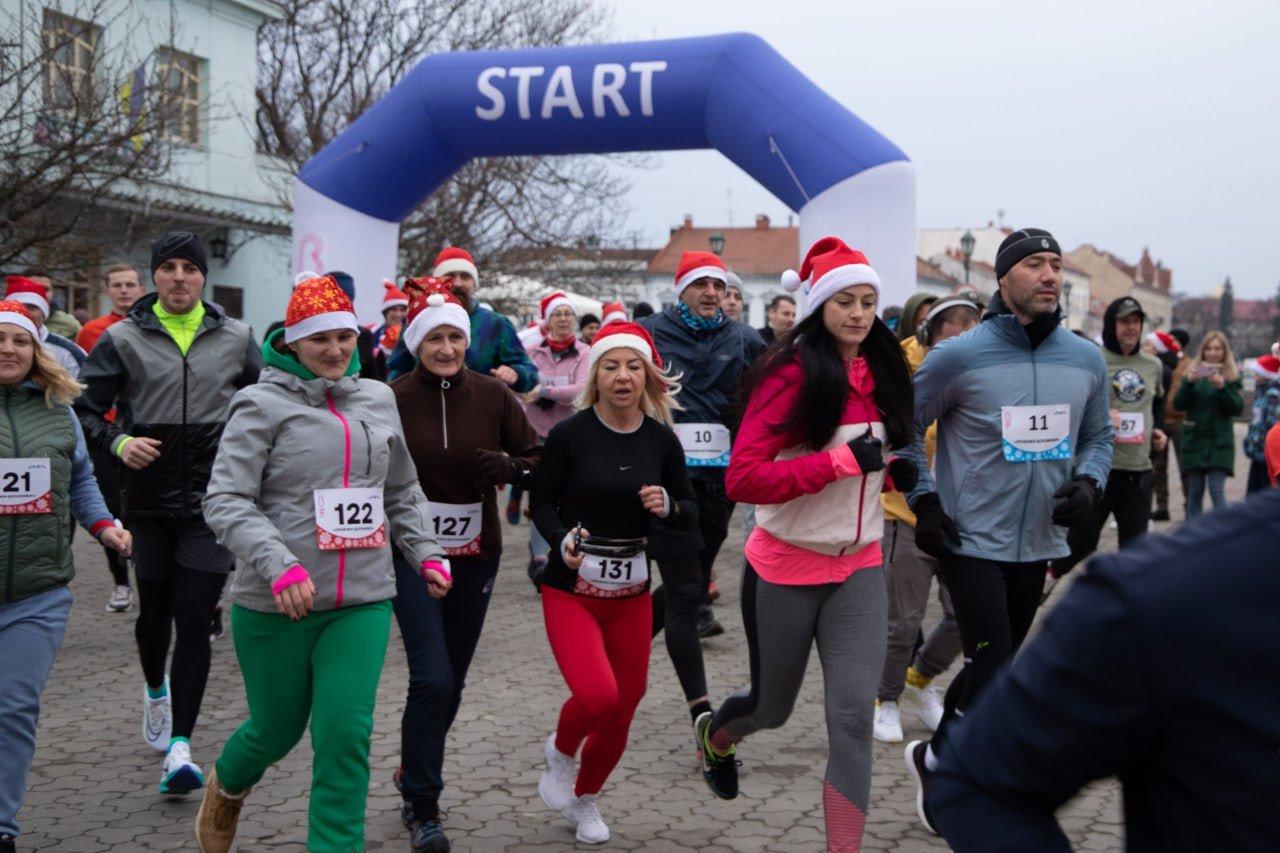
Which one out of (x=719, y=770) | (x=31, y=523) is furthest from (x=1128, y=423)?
(x=31, y=523)

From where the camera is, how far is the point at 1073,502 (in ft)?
14.9

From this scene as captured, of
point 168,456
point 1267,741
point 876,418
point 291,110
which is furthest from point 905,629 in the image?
point 291,110

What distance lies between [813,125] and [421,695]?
8.39 meters

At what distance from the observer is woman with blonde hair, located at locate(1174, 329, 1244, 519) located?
11680 mm

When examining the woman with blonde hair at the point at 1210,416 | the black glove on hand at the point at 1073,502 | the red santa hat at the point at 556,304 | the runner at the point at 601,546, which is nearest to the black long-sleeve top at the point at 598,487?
the runner at the point at 601,546

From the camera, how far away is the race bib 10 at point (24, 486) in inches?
170

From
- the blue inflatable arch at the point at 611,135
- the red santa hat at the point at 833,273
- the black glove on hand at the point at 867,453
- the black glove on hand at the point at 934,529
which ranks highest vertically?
the blue inflatable arch at the point at 611,135

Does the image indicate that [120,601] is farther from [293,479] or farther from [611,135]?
[611,135]

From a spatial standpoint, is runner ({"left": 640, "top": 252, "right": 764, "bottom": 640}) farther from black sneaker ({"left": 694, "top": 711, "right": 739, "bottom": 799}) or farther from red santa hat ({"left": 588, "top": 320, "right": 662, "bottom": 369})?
black sneaker ({"left": 694, "top": 711, "right": 739, "bottom": 799})

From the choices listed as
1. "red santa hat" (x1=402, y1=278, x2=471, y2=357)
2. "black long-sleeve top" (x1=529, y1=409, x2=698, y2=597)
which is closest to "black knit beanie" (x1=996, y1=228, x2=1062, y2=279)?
"black long-sleeve top" (x1=529, y1=409, x2=698, y2=597)

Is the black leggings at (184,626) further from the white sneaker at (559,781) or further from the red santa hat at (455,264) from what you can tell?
the red santa hat at (455,264)

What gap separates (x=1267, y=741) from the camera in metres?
1.27

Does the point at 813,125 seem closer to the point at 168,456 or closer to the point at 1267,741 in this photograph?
the point at 168,456

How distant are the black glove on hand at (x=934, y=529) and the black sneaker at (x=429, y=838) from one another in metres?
1.94
